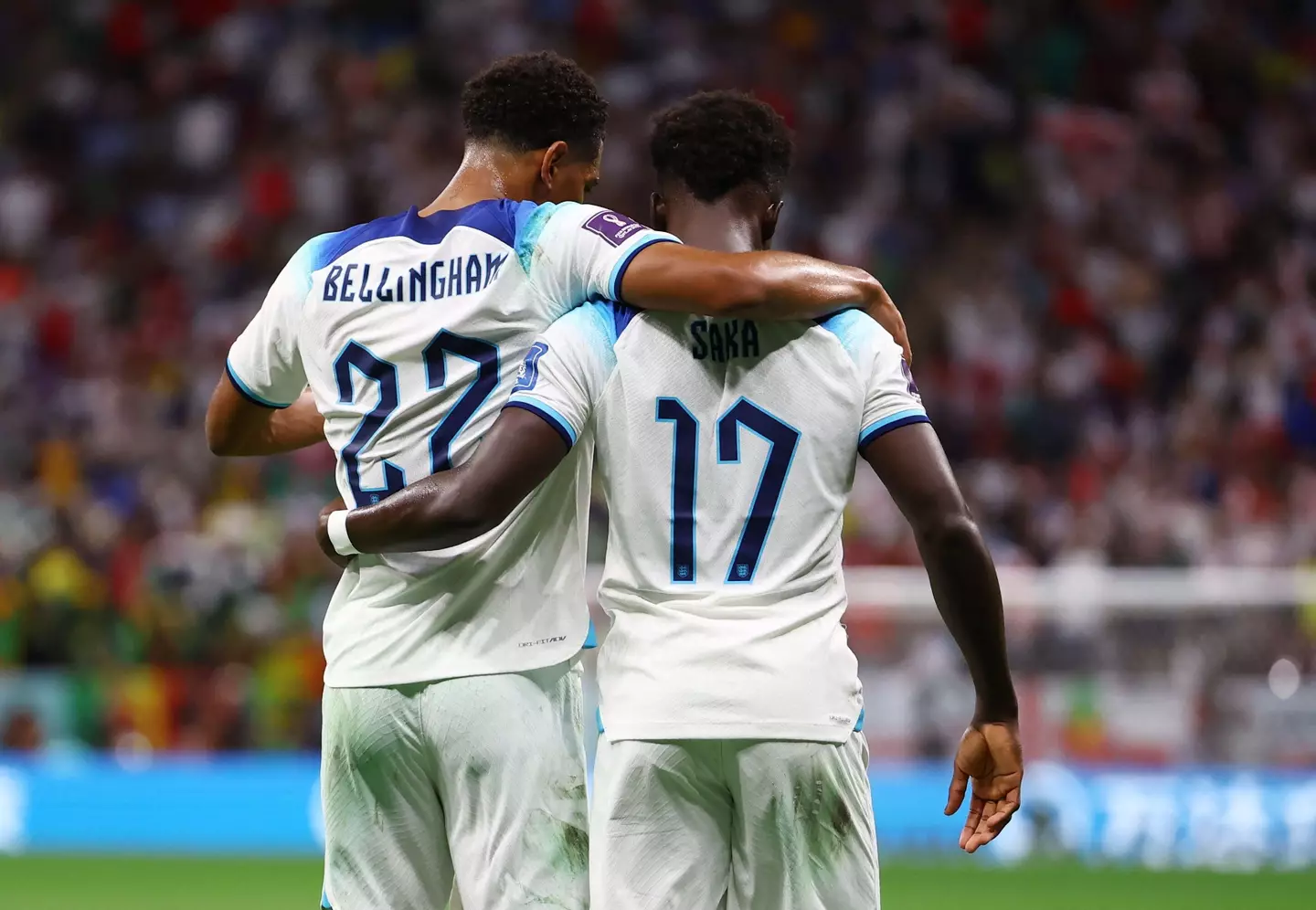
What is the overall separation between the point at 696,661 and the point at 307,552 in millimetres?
9149

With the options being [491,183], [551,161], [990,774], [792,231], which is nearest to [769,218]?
[551,161]

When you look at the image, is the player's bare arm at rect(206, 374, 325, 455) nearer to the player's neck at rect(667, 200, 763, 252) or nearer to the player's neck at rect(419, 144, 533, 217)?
the player's neck at rect(419, 144, 533, 217)

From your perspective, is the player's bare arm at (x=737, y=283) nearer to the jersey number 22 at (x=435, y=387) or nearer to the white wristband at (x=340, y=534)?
the jersey number 22 at (x=435, y=387)

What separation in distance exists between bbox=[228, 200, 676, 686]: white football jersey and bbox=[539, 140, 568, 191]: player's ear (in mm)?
121

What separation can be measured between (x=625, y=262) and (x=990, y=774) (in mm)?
1196

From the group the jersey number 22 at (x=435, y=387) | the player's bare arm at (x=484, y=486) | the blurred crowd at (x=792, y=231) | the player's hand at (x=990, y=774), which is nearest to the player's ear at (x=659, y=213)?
the jersey number 22 at (x=435, y=387)

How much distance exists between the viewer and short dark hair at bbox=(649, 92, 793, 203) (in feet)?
11.2

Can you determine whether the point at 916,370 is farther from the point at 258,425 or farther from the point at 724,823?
the point at 724,823

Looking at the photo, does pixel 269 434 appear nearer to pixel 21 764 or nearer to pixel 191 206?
pixel 21 764

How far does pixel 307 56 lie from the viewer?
16656 mm

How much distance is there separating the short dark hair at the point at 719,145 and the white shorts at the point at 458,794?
3.36ft

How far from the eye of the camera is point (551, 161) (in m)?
3.74

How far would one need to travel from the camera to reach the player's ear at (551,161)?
12.3 ft

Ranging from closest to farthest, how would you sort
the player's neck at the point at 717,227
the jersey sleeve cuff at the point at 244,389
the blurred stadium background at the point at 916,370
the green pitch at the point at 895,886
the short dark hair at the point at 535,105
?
the player's neck at the point at 717,227, the short dark hair at the point at 535,105, the jersey sleeve cuff at the point at 244,389, the green pitch at the point at 895,886, the blurred stadium background at the point at 916,370
